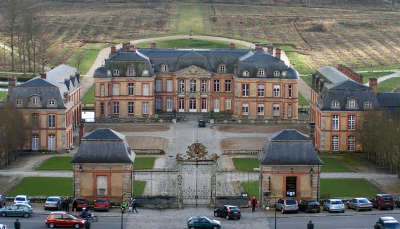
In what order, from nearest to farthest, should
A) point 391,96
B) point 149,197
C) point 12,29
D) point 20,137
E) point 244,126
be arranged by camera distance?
point 149,197 < point 20,137 < point 391,96 < point 244,126 < point 12,29

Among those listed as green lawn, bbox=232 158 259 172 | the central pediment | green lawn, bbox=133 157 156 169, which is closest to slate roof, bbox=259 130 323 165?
green lawn, bbox=232 158 259 172

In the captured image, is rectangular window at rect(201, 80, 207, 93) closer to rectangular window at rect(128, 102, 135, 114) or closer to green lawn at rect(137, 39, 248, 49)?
rectangular window at rect(128, 102, 135, 114)

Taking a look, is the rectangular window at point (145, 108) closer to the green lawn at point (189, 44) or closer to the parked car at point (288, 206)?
the green lawn at point (189, 44)

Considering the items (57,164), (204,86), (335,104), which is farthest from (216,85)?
(57,164)

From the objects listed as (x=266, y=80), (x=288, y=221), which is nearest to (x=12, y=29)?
(x=266, y=80)

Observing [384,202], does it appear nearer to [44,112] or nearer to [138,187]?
[138,187]

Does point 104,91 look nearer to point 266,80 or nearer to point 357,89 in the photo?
point 266,80

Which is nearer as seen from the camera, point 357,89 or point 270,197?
point 270,197
